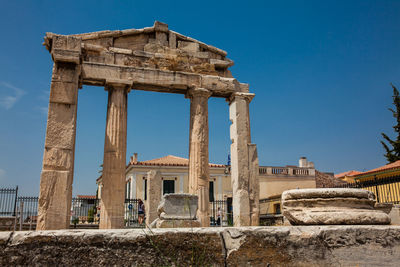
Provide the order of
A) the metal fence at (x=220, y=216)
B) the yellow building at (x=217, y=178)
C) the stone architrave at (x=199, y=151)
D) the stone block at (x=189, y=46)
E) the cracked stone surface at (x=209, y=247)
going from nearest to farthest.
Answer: the cracked stone surface at (x=209, y=247) → the stone architrave at (x=199, y=151) → the stone block at (x=189, y=46) → the metal fence at (x=220, y=216) → the yellow building at (x=217, y=178)

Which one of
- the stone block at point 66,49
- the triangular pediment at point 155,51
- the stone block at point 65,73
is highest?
the triangular pediment at point 155,51

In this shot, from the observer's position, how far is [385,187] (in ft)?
44.6

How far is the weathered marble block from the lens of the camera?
3.87 metres

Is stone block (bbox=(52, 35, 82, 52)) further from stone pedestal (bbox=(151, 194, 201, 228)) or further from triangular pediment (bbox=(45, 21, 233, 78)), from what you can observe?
stone pedestal (bbox=(151, 194, 201, 228))

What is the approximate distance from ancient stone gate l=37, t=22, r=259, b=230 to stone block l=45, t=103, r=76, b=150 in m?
0.03

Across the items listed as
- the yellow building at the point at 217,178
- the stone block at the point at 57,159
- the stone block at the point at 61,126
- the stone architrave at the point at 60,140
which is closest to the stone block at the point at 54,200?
the stone architrave at the point at 60,140

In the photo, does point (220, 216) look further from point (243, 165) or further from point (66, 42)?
point (66, 42)

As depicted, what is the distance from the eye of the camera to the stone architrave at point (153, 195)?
1454 cm

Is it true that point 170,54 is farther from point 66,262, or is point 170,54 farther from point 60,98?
point 66,262

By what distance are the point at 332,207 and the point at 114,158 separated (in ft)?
27.8

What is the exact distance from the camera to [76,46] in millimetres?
10938

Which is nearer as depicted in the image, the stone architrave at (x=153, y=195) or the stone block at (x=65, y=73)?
the stone block at (x=65, y=73)

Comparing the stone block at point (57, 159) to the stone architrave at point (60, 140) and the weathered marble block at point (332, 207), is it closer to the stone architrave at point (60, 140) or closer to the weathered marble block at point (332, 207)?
the stone architrave at point (60, 140)

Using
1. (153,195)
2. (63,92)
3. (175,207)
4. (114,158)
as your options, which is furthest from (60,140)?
(153,195)
